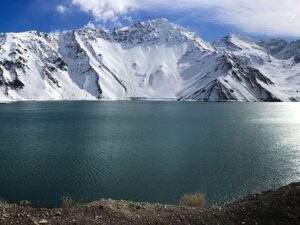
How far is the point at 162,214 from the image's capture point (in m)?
27.2

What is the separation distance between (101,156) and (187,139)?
35.6 metres

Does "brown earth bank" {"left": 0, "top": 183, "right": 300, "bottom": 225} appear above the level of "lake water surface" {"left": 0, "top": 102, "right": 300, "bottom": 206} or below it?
above

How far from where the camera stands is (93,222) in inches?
979

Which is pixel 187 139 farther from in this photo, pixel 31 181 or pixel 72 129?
pixel 31 181

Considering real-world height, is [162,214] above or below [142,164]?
above

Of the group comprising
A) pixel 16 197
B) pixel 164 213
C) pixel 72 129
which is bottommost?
pixel 72 129

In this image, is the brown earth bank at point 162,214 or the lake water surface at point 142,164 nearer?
the brown earth bank at point 162,214

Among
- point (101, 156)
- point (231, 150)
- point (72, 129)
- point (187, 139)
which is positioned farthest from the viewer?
point (72, 129)

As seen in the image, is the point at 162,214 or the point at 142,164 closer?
the point at 162,214

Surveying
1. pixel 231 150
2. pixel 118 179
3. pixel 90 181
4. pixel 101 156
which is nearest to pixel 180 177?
pixel 118 179

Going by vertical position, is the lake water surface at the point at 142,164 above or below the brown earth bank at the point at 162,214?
below

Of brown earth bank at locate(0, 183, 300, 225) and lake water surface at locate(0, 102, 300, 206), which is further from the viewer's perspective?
lake water surface at locate(0, 102, 300, 206)

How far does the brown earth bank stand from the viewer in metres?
25.2

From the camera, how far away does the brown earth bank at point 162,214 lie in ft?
82.5
